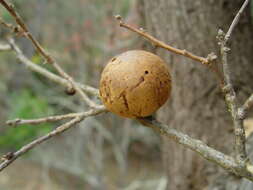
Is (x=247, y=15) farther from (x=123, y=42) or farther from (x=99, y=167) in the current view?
(x=123, y=42)

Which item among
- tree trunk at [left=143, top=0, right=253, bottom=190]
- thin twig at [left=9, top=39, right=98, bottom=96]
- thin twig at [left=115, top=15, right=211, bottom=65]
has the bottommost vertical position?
tree trunk at [left=143, top=0, right=253, bottom=190]

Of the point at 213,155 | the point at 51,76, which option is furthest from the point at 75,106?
the point at 213,155

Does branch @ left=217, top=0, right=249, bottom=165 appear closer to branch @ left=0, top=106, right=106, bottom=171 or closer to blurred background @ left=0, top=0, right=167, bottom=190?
branch @ left=0, top=106, right=106, bottom=171

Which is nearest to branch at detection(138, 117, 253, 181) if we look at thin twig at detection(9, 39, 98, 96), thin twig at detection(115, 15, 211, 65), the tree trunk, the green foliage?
thin twig at detection(115, 15, 211, 65)

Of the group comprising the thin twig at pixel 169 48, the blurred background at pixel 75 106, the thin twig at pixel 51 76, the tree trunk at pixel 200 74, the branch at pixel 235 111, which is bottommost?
the blurred background at pixel 75 106

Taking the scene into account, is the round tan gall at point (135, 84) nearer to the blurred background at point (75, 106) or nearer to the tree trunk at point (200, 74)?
the tree trunk at point (200, 74)

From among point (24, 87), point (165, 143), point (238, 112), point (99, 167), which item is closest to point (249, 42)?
point (165, 143)

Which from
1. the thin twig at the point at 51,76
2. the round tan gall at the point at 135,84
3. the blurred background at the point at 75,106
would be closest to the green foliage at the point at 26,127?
the blurred background at the point at 75,106
